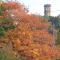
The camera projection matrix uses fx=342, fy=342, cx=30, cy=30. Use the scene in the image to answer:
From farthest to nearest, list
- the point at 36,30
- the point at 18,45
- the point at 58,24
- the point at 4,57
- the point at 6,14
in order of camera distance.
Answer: the point at 58,24 → the point at 36,30 → the point at 6,14 → the point at 18,45 → the point at 4,57

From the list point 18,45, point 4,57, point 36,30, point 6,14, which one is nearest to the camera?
point 4,57

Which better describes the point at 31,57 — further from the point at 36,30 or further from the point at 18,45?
the point at 36,30

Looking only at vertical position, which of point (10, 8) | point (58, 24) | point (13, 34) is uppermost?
point (10, 8)

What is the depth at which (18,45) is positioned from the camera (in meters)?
25.6

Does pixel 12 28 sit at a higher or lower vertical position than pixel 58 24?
higher

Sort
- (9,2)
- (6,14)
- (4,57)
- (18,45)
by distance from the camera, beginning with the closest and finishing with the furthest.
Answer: (4,57)
(18,45)
(6,14)
(9,2)

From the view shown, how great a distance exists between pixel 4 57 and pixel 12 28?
Result: 7.83 metres

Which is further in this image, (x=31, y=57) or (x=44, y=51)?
(x=44, y=51)

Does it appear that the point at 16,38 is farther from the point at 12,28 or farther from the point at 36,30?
the point at 36,30

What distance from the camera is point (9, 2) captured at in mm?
29516

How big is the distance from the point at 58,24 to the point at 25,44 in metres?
39.7

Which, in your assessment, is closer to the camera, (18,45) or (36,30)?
(18,45)

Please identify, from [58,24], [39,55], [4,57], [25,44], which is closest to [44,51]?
[39,55]

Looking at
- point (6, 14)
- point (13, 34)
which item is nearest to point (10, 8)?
point (6, 14)
